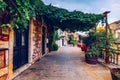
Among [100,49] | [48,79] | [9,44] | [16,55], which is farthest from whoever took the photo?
[100,49]

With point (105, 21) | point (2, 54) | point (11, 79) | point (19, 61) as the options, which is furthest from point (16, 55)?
point (105, 21)

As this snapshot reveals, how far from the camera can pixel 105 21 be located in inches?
439

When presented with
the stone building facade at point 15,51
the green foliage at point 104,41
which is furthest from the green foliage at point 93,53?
the stone building facade at point 15,51

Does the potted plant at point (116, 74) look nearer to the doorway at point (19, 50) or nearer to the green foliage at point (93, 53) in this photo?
the doorway at point (19, 50)

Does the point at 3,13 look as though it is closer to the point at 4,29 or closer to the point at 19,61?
the point at 4,29

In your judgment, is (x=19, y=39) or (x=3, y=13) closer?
(x=3, y=13)

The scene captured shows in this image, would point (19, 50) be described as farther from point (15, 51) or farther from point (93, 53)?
point (93, 53)

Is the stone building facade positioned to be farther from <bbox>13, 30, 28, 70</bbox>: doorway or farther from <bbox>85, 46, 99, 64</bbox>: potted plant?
<bbox>85, 46, 99, 64</bbox>: potted plant

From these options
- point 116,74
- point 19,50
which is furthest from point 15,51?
point 116,74

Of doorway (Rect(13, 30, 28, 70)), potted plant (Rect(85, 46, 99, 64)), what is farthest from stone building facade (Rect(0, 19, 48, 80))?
potted plant (Rect(85, 46, 99, 64))

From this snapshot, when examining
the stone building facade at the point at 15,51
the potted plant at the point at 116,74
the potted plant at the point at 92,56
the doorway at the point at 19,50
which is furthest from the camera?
the potted plant at the point at 92,56

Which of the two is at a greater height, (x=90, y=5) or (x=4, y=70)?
(x=90, y=5)

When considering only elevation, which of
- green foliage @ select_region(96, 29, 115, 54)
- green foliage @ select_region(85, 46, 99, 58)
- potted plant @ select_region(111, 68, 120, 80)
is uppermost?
green foliage @ select_region(96, 29, 115, 54)

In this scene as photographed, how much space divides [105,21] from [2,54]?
276 inches
